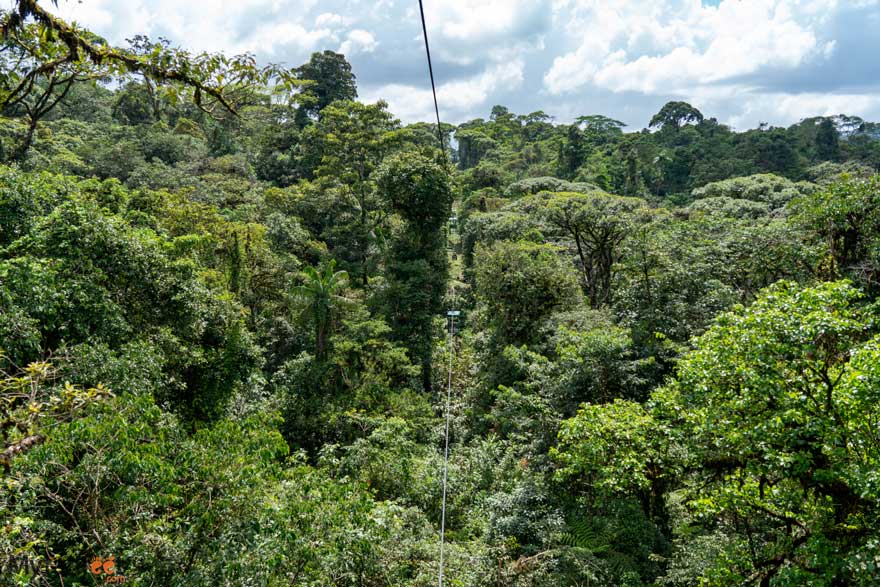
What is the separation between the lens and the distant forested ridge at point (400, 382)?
4.47 m

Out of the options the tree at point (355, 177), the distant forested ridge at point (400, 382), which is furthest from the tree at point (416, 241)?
the tree at point (355, 177)

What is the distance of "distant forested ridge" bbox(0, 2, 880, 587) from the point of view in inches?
176

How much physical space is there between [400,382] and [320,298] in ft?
12.1

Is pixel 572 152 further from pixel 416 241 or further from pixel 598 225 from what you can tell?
pixel 598 225

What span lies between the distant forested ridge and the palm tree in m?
0.09

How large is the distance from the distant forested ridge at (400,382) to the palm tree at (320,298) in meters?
0.09

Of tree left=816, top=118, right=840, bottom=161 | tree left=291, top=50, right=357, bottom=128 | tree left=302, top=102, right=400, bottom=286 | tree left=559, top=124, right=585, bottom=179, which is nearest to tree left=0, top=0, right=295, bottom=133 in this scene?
tree left=302, top=102, right=400, bottom=286

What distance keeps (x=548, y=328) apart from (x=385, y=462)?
20.6ft

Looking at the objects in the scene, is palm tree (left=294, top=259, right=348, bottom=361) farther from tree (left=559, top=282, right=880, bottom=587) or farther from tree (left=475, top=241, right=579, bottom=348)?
tree (left=559, top=282, right=880, bottom=587)

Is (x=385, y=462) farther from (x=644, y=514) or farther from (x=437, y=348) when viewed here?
(x=437, y=348)

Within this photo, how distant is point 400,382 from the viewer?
1549 centimetres

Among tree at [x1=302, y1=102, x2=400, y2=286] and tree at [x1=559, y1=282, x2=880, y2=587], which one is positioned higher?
tree at [x1=302, y1=102, x2=400, y2=286]

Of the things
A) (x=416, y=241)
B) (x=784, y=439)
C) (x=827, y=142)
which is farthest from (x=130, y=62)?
(x=827, y=142)

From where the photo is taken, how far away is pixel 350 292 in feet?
60.6
